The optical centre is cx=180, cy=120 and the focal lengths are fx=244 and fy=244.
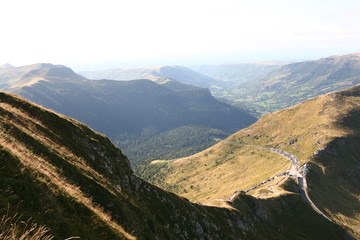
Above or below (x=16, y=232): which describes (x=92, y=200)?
below

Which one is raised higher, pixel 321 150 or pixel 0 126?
pixel 0 126

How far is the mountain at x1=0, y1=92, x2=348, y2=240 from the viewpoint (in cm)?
1703

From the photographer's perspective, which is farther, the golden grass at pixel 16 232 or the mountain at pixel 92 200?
the mountain at pixel 92 200

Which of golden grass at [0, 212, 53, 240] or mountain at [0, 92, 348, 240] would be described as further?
mountain at [0, 92, 348, 240]

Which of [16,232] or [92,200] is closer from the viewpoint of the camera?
[16,232]

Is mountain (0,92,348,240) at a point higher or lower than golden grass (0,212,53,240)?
lower

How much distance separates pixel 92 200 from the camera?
27.9 m

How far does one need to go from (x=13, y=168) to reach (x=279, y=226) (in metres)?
117

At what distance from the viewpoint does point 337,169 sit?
180 m

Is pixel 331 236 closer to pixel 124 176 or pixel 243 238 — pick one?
pixel 243 238

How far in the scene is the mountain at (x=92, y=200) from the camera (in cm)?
1703

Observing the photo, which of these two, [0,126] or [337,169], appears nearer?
[0,126]

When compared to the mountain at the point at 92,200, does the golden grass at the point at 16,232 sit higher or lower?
higher

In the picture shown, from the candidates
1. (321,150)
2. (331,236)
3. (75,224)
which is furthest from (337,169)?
(75,224)
